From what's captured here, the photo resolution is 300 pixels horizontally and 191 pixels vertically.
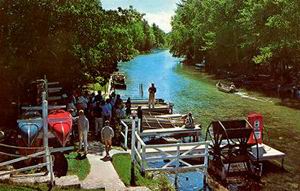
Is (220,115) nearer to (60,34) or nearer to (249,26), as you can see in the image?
(60,34)

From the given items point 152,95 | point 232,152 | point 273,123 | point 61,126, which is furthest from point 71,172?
point 273,123

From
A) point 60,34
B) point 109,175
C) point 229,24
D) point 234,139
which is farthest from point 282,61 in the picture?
point 109,175

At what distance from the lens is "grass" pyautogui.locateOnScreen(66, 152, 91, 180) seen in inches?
692

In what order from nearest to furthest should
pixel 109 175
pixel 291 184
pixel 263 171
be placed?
pixel 109 175 → pixel 291 184 → pixel 263 171

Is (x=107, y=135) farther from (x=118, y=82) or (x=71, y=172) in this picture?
(x=118, y=82)

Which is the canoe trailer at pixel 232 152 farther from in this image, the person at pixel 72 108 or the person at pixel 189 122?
the person at pixel 72 108

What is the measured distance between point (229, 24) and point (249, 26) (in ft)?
49.0

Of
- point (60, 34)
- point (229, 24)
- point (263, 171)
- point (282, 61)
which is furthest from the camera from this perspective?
point (229, 24)

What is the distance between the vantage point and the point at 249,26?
62.3 metres

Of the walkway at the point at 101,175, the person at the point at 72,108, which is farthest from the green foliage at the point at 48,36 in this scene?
the walkway at the point at 101,175

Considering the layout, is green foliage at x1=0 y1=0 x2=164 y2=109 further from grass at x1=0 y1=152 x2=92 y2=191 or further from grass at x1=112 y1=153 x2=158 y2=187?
grass at x1=112 y1=153 x2=158 y2=187

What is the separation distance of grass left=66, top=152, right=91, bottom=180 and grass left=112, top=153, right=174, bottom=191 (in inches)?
51.0

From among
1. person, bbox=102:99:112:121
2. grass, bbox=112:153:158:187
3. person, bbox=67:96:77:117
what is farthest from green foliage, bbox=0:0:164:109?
grass, bbox=112:153:158:187

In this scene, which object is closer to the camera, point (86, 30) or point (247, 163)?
point (247, 163)
